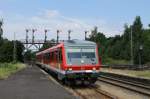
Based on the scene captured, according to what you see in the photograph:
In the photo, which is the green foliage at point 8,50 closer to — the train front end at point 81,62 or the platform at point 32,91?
the platform at point 32,91

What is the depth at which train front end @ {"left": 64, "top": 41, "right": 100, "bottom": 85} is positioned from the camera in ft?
90.8

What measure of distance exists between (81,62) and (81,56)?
545mm

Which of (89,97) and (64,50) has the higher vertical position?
(64,50)

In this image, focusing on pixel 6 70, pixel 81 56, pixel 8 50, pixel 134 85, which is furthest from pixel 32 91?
pixel 8 50

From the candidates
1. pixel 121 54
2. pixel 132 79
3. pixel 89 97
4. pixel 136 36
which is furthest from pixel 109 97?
pixel 136 36

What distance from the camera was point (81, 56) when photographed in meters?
28.4

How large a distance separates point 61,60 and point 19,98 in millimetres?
9595

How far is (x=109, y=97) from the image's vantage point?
840 inches

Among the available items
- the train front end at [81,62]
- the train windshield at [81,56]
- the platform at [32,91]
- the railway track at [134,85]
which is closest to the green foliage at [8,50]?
the railway track at [134,85]

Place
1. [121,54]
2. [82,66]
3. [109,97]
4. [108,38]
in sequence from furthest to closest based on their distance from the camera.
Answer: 1. [108,38]
2. [121,54]
3. [82,66]
4. [109,97]

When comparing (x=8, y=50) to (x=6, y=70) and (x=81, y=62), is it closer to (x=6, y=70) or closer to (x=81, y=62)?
(x=6, y=70)

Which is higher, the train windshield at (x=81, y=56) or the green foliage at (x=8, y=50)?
the green foliage at (x=8, y=50)

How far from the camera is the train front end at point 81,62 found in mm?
27688

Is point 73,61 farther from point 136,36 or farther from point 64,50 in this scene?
point 136,36
